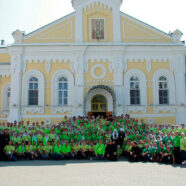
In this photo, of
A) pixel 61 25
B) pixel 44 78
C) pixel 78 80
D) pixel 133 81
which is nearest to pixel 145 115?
pixel 133 81

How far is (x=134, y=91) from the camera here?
21.2m

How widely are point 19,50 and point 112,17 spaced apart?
892 centimetres

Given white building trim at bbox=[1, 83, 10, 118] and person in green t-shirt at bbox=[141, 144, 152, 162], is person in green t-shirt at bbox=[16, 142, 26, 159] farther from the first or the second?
white building trim at bbox=[1, 83, 10, 118]

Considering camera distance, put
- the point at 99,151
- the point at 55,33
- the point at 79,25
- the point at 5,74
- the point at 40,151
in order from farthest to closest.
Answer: the point at 5,74
the point at 79,25
the point at 55,33
the point at 40,151
the point at 99,151

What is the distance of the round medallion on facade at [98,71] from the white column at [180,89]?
21.4 ft

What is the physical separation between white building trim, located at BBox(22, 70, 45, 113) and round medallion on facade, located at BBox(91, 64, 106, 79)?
14.7 ft

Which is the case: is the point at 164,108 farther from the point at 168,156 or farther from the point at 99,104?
→ the point at 168,156

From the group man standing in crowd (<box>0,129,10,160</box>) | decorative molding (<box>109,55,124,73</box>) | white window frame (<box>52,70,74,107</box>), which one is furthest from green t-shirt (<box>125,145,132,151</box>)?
decorative molding (<box>109,55,124,73</box>)

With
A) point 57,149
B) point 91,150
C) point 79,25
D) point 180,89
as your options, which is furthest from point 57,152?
point 180,89

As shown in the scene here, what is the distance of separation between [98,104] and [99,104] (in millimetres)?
88

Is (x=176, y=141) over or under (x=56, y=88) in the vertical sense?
under

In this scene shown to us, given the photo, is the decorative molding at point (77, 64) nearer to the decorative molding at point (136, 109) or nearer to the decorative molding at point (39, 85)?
the decorative molding at point (39, 85)

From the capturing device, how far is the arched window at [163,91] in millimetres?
21222

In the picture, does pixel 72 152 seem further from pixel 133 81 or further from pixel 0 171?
pixel 133 81
